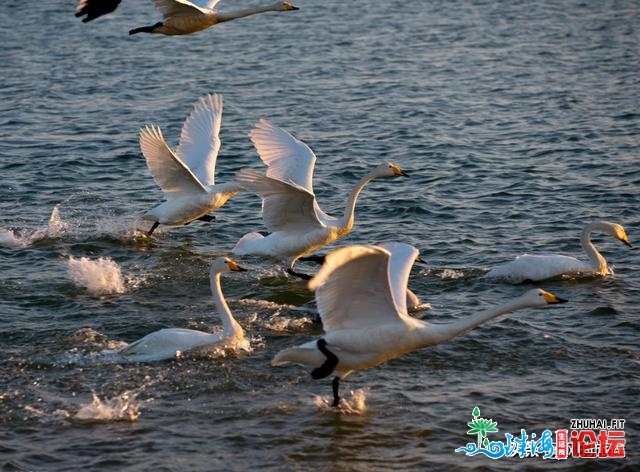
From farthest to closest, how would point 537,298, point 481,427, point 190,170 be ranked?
point 190,170 → point 481,427 → point 537,298

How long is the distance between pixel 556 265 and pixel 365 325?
4.21 metres

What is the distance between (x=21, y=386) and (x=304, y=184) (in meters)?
4.61

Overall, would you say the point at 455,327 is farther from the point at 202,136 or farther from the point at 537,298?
the point at 202,136

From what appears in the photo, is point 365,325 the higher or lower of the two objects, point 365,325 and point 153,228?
the higher

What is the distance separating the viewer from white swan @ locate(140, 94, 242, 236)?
14297 millimetres

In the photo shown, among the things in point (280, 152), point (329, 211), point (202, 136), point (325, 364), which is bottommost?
point (329, 211)

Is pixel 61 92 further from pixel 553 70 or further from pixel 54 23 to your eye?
pixel 553 70

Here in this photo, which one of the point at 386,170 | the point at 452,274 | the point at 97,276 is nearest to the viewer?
the point at 97,276

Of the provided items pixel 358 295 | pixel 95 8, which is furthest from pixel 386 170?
pixel 358 295

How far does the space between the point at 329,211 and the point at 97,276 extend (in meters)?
3.91

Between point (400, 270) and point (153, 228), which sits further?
point (153, 228)

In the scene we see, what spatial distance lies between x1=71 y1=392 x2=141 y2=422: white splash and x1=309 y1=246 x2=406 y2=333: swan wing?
171 cm

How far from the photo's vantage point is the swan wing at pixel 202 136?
51.2 feet

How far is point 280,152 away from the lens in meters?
14.4
